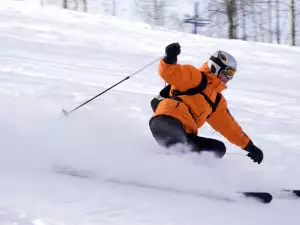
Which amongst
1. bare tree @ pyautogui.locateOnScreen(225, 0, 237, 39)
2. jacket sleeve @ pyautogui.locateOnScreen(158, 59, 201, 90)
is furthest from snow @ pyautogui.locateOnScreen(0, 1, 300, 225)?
bare tree @ pyautogui.locateOnScreen(225, 0, 237, 39)

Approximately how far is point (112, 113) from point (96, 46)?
20.7ft

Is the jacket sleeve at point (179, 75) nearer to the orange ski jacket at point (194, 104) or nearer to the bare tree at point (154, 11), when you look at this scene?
the orange ski jacket at point (194, 104)

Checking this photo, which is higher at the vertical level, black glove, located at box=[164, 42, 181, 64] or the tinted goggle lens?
black glove, located at box=[164, 42, 181, 64]

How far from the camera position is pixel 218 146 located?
464 cm

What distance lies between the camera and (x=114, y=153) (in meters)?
4.43

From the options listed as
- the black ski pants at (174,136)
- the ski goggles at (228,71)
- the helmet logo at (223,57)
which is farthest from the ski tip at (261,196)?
the helmet logo at (223,57)

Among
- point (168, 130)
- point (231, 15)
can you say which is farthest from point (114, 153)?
point (231, 15)

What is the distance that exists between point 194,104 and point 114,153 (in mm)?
877

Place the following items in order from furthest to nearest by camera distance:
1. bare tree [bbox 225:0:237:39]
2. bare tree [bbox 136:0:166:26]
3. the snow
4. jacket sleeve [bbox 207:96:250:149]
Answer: bare tree [bbox 136:0:166:26], bare tree [bbox 225:0:237:39], jacket sleeve [bbox 207:96:250:149], the snow

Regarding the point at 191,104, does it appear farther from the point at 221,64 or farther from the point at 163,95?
the point at 221,64

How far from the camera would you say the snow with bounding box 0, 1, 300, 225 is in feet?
10.7

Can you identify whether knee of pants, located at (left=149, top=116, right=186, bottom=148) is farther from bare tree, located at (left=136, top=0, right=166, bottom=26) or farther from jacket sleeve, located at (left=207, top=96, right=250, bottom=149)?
bare tree, located at (left=136, top=0, right=166, bottom=26)

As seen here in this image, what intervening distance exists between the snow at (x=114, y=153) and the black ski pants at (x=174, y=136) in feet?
0.35

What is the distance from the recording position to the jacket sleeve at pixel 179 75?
414cm
